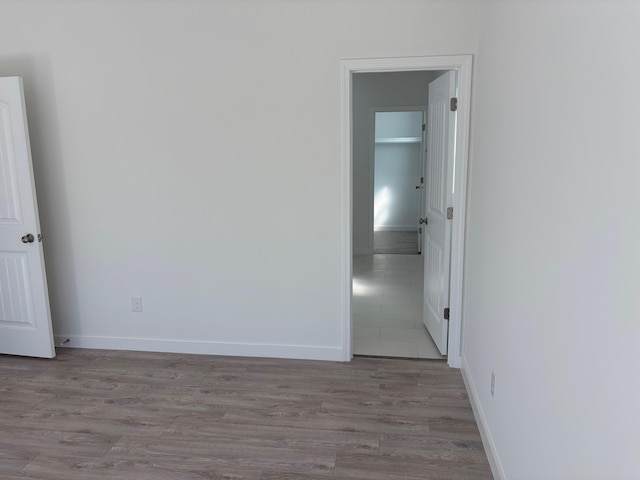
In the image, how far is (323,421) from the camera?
2746mm

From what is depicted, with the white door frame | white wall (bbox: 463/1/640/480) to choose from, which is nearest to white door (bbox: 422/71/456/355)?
the white door frame

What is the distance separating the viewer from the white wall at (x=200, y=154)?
3184 millimetres

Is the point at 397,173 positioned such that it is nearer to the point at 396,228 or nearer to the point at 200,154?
the point at 396,228

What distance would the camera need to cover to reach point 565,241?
4.75ft

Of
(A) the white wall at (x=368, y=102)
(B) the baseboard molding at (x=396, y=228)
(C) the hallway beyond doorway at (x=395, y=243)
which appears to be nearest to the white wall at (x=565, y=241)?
(A) the white wall at (x=368, y=102)

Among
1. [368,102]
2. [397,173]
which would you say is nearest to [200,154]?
[368,102]

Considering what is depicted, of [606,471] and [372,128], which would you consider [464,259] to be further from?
[372,128]

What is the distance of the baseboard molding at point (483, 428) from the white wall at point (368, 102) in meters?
3.92

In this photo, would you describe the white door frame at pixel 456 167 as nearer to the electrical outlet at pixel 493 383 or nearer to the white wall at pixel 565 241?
the white wall at pixel 565 241

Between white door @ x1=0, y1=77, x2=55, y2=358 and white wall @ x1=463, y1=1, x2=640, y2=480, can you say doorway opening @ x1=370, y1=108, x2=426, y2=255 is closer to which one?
white door @ x1=0, y1=77, x2=55, y2=358

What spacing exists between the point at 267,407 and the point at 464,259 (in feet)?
5.35

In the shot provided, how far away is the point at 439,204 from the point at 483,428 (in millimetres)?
1620

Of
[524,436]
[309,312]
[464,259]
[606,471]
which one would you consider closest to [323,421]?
[309,312]

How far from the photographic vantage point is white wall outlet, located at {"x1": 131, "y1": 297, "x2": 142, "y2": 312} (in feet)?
12.1
